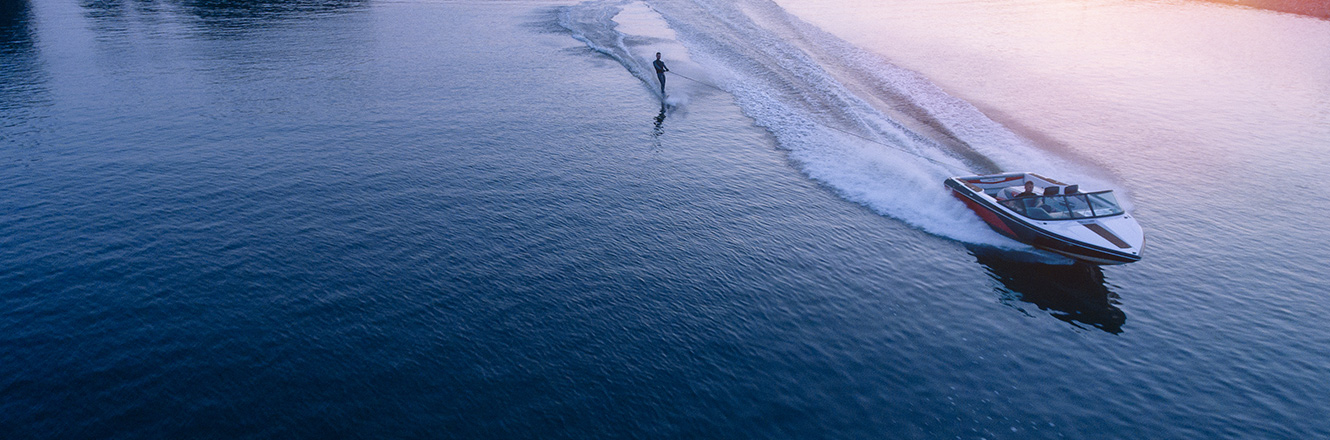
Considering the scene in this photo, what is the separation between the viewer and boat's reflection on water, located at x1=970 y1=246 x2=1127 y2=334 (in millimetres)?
18828

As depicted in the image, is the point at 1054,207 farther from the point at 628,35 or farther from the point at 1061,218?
the point at 628,35

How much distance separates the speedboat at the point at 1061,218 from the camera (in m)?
20.3

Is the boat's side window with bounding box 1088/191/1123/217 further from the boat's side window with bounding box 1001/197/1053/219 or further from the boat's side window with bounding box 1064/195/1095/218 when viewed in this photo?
the boat's side window with bounding box 1001/197/1053/219

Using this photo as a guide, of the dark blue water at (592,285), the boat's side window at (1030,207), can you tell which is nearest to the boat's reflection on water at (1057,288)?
the dark blue water at (592,285)

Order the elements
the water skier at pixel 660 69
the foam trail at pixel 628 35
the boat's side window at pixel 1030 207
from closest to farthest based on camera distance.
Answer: the boat's side window at pixel 1030 207 → the water skier at pixel 660 69 → the foam trail at pixel 628 35

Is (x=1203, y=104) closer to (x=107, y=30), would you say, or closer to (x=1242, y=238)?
(x=1242, y=238)

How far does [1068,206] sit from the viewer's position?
22.0 metres

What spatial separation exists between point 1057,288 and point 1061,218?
2524 millimetres

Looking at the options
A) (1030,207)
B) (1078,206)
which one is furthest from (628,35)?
(1078,206)

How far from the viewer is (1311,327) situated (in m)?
18.2

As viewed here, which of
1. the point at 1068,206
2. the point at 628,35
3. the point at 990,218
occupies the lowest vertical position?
the point at 990,218

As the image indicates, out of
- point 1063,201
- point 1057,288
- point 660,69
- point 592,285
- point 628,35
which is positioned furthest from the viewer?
point 628,35

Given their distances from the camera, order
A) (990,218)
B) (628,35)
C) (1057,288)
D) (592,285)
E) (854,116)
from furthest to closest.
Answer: (628,35) < (854,116) < (990,218) < (1057,288) < (592,285)

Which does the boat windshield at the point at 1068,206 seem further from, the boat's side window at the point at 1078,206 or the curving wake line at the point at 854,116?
the curving wake line at the point at 854,116
